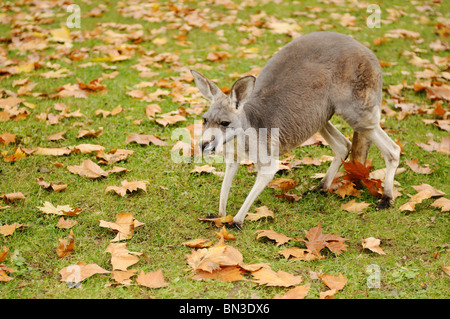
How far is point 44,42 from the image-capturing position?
26.5 ft

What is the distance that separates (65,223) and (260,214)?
5.31 ft

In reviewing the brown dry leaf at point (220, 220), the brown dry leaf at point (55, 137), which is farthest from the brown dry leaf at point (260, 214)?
the brown dry leaf at point (55, 137)

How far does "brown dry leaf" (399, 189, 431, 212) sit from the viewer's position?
13.1 ft

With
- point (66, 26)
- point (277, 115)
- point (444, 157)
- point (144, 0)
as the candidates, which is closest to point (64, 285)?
point (277, 115)

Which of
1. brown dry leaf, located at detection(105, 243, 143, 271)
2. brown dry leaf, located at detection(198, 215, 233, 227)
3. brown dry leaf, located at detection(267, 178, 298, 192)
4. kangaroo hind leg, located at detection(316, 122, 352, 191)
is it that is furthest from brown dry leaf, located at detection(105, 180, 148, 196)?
kangaroo hind leg, located at detection(316, 122, 352, 191)

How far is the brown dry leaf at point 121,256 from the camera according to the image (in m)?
3.20

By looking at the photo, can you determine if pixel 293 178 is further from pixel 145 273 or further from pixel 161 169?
pixel 145 273

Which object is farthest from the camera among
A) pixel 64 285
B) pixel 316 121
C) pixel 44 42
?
pixel 44 42

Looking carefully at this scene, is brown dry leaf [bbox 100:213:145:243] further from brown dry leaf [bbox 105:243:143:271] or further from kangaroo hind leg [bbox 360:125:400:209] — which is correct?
kangaroo hind leg [bbox 360:125:400:209]

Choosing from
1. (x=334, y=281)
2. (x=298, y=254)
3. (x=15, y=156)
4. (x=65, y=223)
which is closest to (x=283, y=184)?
(x=298, y=254)

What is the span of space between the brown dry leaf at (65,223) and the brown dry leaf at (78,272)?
0.59 metres

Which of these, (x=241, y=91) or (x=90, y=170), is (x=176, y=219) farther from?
(x=241, y=91)

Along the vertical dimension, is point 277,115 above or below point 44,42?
above

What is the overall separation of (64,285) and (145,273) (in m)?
0.53
